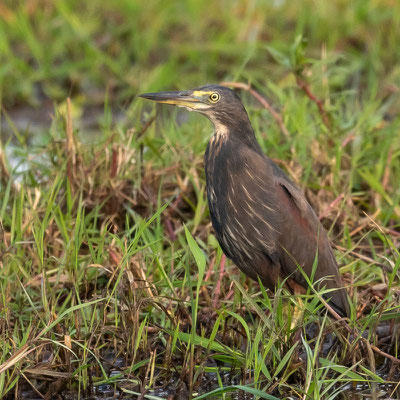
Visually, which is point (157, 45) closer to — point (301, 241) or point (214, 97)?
point (214, 97)

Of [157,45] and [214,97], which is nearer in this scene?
[214,97]

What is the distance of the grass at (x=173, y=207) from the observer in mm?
3760

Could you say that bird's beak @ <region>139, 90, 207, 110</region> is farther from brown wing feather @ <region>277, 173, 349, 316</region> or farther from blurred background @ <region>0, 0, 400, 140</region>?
blurred background @ <region>0, 0, 400, 140</region>

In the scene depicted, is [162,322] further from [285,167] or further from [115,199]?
[285,167]

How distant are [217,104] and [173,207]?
3.19 feet

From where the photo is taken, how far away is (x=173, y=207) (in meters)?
5.11

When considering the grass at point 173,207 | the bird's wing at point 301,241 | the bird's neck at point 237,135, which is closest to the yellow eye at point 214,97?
the bird's neck at point 237,135

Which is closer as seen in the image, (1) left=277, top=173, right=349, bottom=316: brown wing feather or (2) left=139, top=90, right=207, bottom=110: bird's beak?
(1) left=277, top=173, right=349, bottom=316: brown wing feather

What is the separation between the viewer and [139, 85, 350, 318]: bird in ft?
13.5

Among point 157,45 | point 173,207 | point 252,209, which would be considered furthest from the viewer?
point 157,45

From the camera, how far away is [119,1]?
849cm

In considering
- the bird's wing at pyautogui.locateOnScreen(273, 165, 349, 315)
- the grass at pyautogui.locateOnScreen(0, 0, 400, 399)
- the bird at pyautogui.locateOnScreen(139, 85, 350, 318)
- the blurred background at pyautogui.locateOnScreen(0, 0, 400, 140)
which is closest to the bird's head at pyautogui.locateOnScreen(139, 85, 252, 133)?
the bird at pyautogui.locateOnScreen(139, 85, 350, 318)

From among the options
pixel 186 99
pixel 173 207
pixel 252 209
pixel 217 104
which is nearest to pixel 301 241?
pixel 252 209

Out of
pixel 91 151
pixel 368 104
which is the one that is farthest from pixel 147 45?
pixel 91 151
